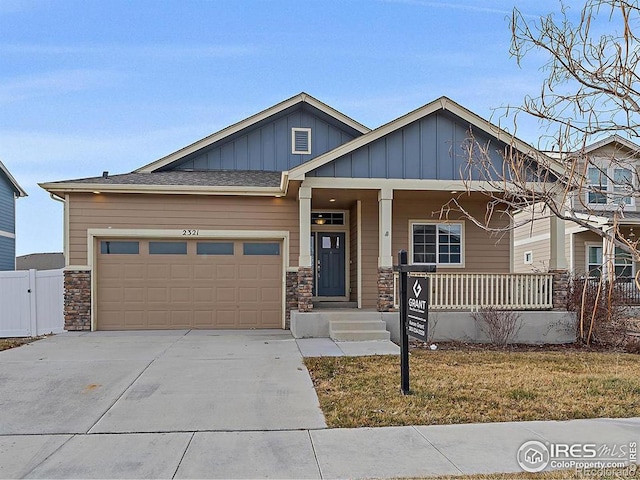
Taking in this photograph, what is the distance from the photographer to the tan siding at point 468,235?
548 inches

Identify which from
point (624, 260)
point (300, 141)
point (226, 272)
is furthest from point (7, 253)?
point (624, 260)

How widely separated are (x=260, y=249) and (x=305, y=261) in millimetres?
2078

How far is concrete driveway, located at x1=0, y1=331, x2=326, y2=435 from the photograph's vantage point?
5680 millimetres

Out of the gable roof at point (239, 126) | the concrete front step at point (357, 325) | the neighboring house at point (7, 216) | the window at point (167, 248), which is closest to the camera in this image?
the concrete front step at point (357, 325)

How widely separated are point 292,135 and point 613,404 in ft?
37.6

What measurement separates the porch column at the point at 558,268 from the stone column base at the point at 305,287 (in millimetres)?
5868

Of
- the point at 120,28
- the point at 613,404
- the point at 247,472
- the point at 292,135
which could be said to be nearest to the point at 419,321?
the point at 613,404

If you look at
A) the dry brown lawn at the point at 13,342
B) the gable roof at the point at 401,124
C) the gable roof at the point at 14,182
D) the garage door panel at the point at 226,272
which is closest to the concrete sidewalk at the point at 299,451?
the dry brown lawn at the point at 13,342

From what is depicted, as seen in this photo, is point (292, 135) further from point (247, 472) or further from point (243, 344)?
point (247, 472)

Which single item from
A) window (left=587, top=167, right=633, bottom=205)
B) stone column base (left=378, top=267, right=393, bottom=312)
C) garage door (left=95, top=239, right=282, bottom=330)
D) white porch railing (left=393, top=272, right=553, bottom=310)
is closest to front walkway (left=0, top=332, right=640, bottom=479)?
window (left=587, top=167, right=633, bottom=205)

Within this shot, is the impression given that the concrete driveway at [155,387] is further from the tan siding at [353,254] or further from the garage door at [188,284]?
the tan siding at [353,254]

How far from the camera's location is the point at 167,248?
13.0m

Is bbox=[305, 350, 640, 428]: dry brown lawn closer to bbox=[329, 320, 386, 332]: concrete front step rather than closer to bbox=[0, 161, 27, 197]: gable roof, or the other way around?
bbox=[329, 320, 386, 332]: concrete front step

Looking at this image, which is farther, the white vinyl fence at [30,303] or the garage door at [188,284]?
the garage door at [188,284]
